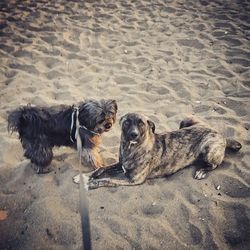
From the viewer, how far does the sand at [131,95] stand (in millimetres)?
3197

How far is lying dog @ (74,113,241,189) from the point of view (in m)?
3.68

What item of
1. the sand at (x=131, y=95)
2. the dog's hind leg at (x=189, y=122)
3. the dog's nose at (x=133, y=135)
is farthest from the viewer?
the dog's hind leg at (x=189, y=122)

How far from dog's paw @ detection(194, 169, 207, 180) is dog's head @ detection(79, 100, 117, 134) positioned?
4.39ft

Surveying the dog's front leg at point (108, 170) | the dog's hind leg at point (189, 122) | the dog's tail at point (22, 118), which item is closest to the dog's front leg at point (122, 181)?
the dog's front leg at point (108, 170)

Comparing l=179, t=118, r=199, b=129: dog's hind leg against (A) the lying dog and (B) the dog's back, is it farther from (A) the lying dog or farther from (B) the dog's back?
(B) the dog's back

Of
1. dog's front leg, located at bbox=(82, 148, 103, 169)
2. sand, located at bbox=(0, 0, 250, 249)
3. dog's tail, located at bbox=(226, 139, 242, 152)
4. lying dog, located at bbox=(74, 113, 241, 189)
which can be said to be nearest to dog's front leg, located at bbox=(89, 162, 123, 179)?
lying dog, located at bbox=(74, 113, 241, 189)

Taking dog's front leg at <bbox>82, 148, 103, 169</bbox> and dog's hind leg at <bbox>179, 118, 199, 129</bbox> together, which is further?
dog's hind leg at <bbox>179, 118, 199, 129</bbox>

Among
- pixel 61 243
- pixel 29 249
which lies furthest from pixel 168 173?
pixel 29 249

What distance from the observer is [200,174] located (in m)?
3.74

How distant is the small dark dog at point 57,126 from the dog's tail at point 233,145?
5.50ft

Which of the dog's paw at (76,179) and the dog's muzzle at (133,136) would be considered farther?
the dog's paw at (76,179)

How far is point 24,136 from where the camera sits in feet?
12.5

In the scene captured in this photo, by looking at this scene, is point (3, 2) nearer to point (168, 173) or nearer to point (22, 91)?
point (22, 91)

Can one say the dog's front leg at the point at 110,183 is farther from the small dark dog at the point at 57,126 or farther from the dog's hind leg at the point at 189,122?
the dog's hind leg at the point at 189,122
